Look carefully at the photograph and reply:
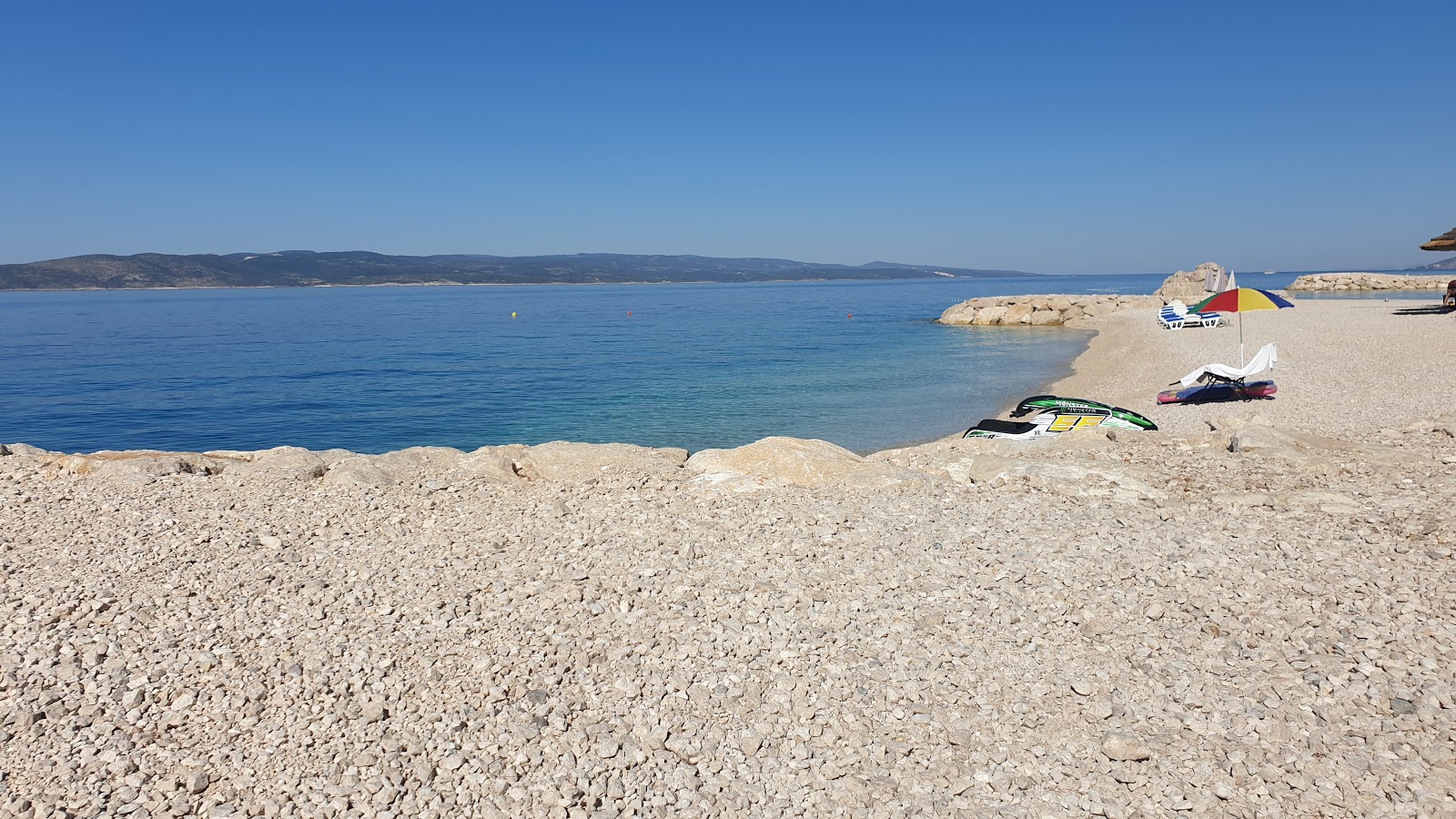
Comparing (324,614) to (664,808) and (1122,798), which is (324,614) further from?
(1122,798)

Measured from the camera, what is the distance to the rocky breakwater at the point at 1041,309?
63.0 metres

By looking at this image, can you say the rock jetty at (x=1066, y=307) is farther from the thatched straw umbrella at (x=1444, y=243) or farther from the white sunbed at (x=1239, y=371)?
the white sunbed at (x=1239, y=371)

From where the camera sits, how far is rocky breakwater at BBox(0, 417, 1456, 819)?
4.46 metres

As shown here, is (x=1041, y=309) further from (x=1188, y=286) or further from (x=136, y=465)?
(x=136, y=465)

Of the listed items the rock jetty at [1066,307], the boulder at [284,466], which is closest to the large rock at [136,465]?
the boulder at [284,466]

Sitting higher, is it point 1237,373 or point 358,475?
point 1237,373

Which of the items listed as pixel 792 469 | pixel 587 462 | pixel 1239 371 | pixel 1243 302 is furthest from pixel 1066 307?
pixel 587 462

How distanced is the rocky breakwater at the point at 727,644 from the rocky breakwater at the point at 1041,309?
184 feet

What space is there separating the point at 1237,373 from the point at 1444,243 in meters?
20.4

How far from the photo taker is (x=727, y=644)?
19.5 ft

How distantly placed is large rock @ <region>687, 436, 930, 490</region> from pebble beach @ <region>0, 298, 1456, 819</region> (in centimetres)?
6

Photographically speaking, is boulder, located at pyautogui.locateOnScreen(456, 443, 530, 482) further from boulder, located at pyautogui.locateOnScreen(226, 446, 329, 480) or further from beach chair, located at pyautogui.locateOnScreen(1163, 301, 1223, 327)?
beach chair, located at pyautogui.locateOnScreen(1163, 301, 1223, 327)

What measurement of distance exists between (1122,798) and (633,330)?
6258 cm

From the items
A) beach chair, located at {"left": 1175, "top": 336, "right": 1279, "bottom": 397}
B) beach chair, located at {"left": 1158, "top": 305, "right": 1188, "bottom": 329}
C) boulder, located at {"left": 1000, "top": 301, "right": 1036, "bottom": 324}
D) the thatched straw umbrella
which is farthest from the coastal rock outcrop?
beach chair, located at {"left": 1175, "top": 336, "right": 1279, "bottom": 397}
